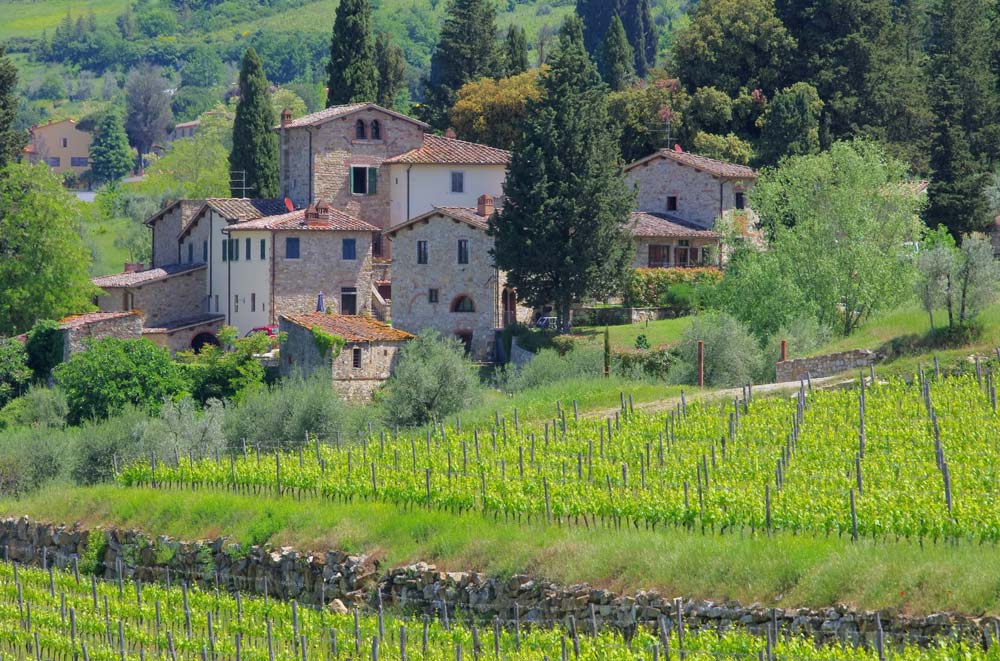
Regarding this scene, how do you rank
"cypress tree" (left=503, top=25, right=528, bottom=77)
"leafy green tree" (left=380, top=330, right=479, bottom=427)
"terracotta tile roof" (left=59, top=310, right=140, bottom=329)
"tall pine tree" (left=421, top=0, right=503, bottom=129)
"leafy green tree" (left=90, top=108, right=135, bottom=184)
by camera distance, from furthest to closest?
"leafy green tree" (left=90, top=108, right=135, bottom=184) → "cypress tree" (left=503, top=25, right=528, bottom=77) → "tall pine tree" (left=421, top=0, right=503, bottom=129) → "terracotta tile roof" (left=59, top=310, right=140, bottom=329) → "leafy green tree" (left=380, top=330, right=479, bottom=427)

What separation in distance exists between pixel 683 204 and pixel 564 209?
11.9m

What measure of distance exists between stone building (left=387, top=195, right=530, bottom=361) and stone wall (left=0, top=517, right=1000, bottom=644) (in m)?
20.9

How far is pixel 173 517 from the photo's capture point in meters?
37.4

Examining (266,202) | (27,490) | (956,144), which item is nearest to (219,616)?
(27,490)

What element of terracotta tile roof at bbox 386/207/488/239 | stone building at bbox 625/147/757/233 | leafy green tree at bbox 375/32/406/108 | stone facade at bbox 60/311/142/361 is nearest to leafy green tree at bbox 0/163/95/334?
stone facade at bbox 60/311/142/361

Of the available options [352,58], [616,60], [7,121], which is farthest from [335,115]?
[616,60]

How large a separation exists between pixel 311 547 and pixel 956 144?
4233 centimetres

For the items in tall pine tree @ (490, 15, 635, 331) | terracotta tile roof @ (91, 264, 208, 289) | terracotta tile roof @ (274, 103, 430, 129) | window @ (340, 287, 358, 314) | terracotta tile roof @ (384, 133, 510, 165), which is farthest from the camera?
terracotta tile roof @ (274, 103, 430, 129)

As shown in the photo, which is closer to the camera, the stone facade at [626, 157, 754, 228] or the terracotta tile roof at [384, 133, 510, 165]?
the terracotta tile roof at [384, 133, 510, 165]

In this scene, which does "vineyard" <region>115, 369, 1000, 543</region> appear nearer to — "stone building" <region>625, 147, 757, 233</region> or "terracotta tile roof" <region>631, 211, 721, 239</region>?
"terracotta tile roof" <region>631, 211, 721, 239</region>

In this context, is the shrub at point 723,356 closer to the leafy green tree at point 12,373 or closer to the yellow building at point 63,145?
the leafy green tree at point 12,373

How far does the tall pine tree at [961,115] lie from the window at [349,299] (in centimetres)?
2194

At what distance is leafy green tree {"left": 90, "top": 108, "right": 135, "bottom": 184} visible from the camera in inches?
5571

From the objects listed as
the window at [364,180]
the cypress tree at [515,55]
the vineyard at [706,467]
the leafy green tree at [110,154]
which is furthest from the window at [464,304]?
the leafy green tree at [110,154]
